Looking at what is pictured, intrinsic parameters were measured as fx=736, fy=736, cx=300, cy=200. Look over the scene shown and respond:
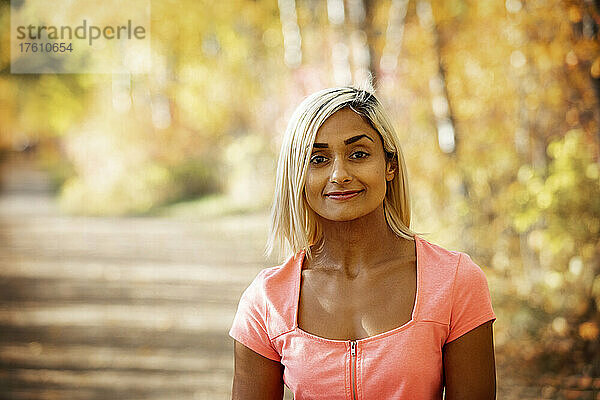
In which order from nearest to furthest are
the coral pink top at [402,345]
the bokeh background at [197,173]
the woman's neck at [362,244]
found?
the coral pink top at [402,345], the woman's neck at [362,244], the bokeh background at [197,173]

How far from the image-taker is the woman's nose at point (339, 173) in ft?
4.03

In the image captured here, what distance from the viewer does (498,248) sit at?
10.6 feet

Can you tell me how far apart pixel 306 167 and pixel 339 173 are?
59mm

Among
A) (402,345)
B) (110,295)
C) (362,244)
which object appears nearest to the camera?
(402,345)

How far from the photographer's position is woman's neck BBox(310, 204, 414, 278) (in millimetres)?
1307

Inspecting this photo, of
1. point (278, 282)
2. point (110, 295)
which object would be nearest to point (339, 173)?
point (278, 282)

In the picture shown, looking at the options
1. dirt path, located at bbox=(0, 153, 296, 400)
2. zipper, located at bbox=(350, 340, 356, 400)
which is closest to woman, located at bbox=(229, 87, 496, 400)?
zipper, located at bbox=(350, 340, 356, 400)

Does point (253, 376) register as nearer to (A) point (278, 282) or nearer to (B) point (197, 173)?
(A) point (278, 282)

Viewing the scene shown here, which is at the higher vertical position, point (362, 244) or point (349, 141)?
point (349, 141)

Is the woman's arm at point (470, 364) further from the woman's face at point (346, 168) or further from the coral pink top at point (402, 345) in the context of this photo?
the woman's face at point (346, 168)

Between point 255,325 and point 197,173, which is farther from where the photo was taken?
point 197,173

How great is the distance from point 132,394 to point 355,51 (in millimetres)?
1819

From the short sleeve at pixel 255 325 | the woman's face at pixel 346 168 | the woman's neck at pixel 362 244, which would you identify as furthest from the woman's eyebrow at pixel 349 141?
the short sleeve at pixel 255 325

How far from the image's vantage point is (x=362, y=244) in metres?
1.31
